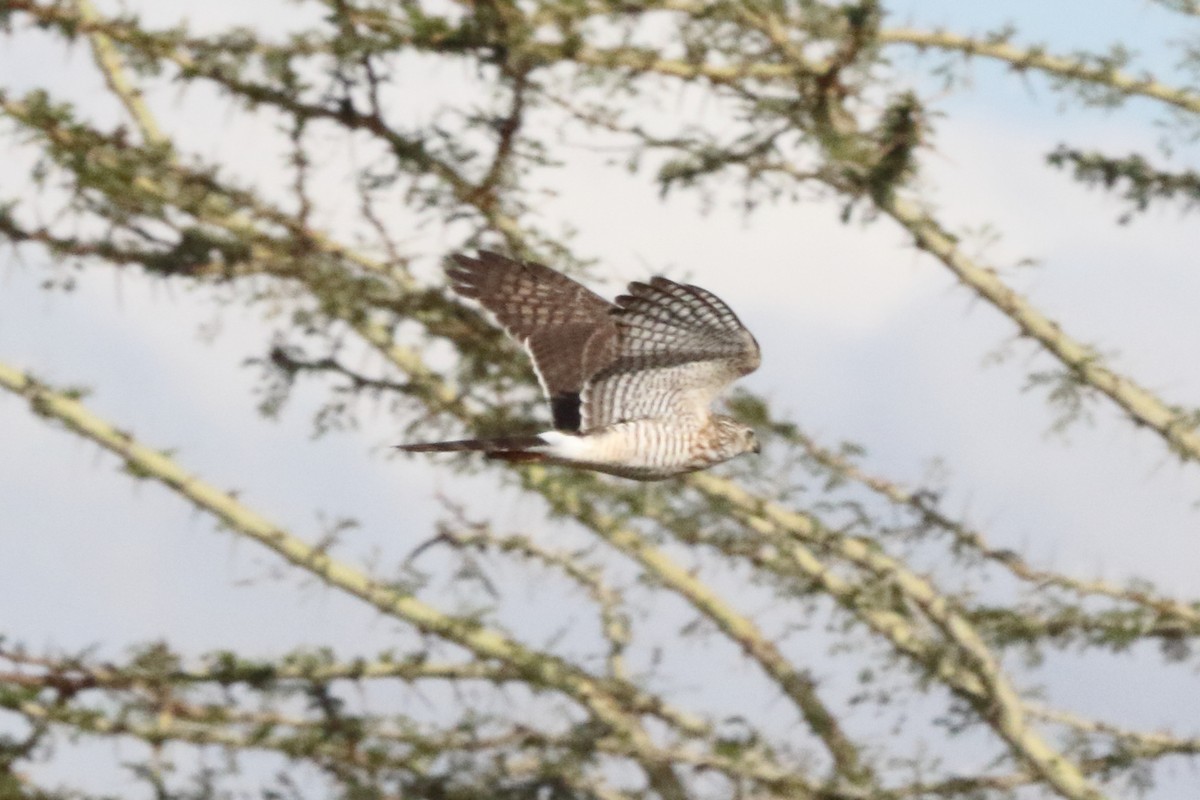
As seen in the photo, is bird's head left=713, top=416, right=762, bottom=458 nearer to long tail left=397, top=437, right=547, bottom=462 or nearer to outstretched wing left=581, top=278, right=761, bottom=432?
outstretched wing left=581, top=278, right=761, bottom=432

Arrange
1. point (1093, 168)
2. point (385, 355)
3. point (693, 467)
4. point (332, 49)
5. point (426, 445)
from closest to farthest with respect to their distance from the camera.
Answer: point (426, 445), point (693, 467), point (332, 49), point (385, 355), point (1093, 168)

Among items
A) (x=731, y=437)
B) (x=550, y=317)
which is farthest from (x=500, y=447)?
(x=731, y=437)

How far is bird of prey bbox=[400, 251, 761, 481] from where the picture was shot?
230 inches

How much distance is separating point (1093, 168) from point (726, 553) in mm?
2148

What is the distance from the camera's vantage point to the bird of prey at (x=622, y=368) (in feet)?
19.2

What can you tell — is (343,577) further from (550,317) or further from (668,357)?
(668,357)

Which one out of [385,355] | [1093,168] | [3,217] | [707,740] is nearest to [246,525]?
[385,355]

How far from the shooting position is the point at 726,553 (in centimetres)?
874

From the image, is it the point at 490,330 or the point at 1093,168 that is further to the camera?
the point at 1093,168

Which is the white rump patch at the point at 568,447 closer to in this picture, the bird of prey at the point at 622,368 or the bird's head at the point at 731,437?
the bird of prey at the point at 622,368

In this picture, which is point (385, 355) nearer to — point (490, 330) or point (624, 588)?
point (490, 330)

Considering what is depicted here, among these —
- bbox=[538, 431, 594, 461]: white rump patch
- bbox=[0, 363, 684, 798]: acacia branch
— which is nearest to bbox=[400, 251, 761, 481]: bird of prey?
bbox=[538, 431, 594, 461]: white rump patch

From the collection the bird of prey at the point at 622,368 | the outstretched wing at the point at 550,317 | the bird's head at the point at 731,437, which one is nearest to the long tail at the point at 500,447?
the bird of prey at the point at 622,368

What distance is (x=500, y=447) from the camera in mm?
6141
